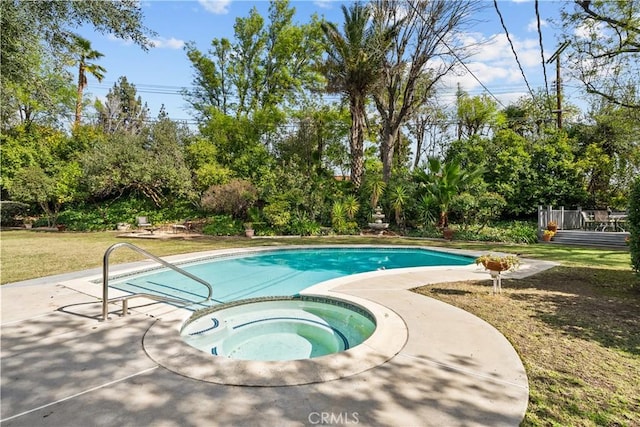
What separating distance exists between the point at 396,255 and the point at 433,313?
22.6ft

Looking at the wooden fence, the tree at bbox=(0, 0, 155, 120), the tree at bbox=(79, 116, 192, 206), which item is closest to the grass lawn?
the tree at bbox=(0, 0, 155, 120)

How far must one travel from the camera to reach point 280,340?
15.7 feet

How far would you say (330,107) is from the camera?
910 inches

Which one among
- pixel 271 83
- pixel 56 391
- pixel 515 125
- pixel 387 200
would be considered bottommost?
pixel 56 391

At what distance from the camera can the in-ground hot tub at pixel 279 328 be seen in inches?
174

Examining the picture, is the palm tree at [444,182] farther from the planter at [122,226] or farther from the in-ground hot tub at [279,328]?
the planter at [122,226]

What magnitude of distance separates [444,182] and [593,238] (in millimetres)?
5894

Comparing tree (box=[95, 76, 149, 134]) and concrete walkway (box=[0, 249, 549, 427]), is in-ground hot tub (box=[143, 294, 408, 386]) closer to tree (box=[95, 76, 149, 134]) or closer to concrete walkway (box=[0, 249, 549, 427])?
concrete walkway (box=[0, 249, 549, 427])

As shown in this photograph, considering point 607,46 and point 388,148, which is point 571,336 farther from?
point 388,148

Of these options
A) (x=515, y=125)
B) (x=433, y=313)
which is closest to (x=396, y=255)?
(x=433, y=313)

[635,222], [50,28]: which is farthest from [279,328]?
[50,28]

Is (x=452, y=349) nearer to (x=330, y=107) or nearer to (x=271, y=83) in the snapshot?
(x=330, y=107)

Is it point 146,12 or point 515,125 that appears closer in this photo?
point 146,12

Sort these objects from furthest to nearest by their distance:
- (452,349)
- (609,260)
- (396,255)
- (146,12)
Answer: (396,255) → (609,260) → (146,12) → (452,349)
